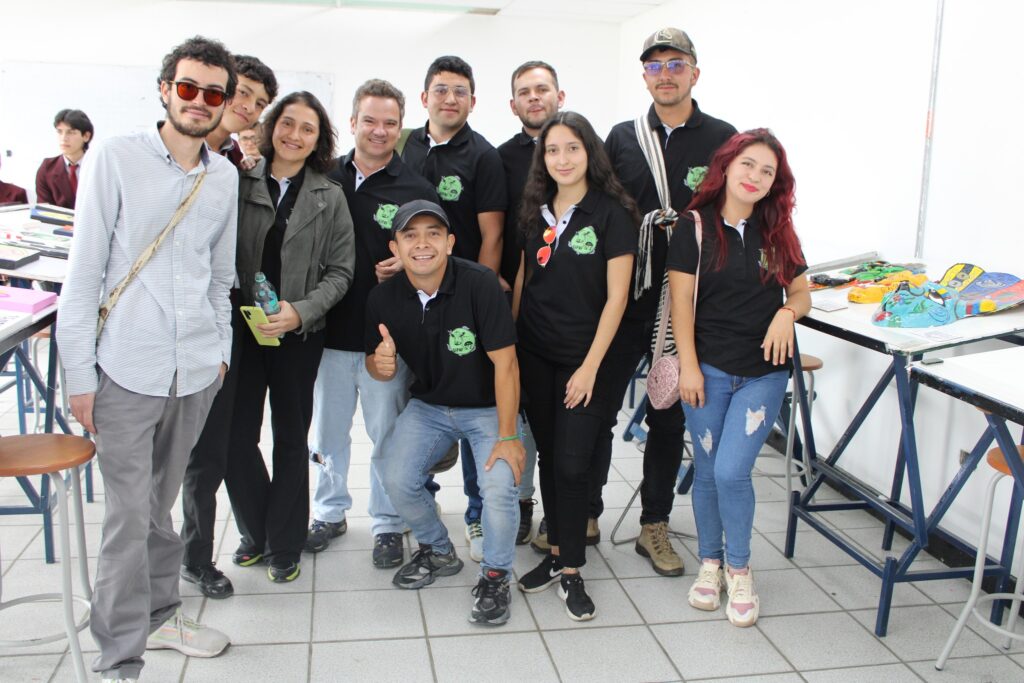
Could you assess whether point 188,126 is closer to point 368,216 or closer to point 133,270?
point 133,270

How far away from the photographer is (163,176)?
6.19 ft

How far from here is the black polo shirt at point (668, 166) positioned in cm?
266

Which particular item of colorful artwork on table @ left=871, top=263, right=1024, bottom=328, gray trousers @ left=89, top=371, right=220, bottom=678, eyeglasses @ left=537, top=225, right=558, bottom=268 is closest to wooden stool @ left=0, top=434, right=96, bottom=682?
gray trousers @ left=89, top=371, right=220, bottom=678

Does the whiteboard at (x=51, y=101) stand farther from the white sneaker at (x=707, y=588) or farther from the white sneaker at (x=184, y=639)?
the white sneaker at (x=707, y=588)

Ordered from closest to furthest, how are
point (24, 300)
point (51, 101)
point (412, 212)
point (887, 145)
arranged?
1. point (24, 300)
2. point (412, 212)
3. point (887, 145)
4. point (51, 101)

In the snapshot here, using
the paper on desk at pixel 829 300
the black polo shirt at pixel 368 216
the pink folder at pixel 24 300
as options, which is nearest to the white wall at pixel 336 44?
the black polo shirt at pixel 368 216

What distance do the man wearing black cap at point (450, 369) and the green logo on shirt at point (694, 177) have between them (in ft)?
2.42

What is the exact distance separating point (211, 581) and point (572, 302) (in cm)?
141

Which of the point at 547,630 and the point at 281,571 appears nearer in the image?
the point at 547,630

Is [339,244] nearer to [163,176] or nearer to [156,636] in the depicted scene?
[163,176]

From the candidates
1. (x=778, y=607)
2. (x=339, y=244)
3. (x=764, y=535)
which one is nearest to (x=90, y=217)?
(x=339, y=244)

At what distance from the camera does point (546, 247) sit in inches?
96.7

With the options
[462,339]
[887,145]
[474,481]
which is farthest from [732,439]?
[887,145]

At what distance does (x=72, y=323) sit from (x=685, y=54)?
1972 millimetres
